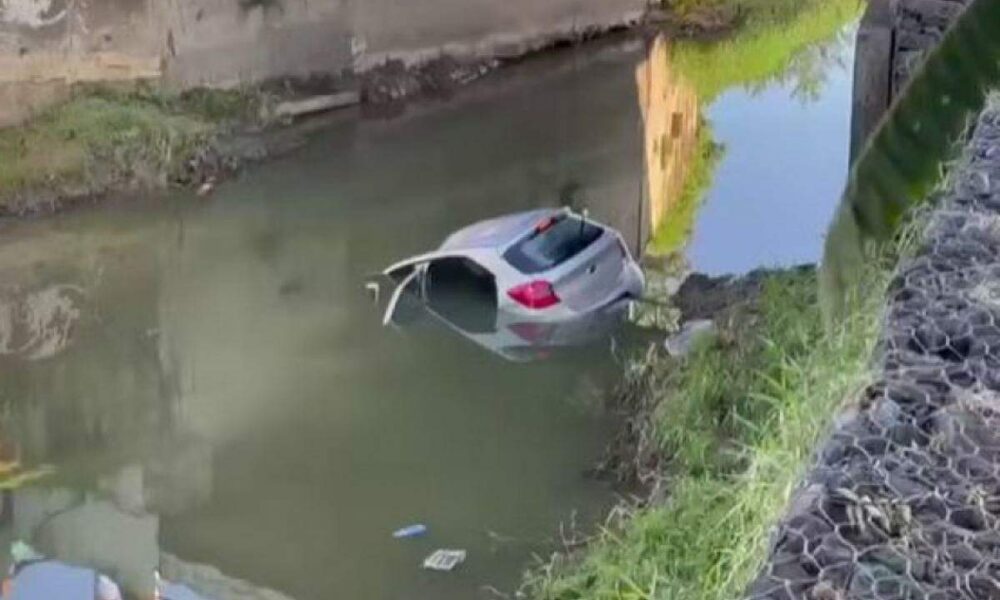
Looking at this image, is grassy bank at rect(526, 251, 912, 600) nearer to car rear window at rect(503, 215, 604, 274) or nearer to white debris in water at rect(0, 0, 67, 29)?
car rear window at rect(503, 215, 604, 274)

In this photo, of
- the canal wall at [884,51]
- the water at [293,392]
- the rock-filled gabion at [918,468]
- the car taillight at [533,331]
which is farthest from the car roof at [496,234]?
the rock-filled gabion at [918,468]

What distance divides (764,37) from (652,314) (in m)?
10.9

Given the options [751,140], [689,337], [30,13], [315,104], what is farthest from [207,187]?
[751,140]

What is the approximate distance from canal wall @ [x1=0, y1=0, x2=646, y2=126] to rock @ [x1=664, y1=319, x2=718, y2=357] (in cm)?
628

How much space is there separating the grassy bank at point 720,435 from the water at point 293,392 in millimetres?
568

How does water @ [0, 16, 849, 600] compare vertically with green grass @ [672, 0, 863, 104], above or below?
above

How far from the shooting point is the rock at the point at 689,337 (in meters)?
9.02

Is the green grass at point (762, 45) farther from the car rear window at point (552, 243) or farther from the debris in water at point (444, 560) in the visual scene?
the debris in water at point (444, 560)

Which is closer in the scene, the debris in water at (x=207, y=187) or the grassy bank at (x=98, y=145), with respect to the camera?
the grassy bank at (x=98, y=145)

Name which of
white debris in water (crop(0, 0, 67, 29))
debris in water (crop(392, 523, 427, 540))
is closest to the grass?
white debris in water (crop(0, 0, 67, 29))

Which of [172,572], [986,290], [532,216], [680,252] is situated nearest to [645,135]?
[680,252]

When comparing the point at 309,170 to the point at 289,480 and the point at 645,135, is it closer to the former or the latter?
the point at 645,135

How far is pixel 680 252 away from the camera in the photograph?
41.9 feet

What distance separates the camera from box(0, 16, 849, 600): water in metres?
8.13
